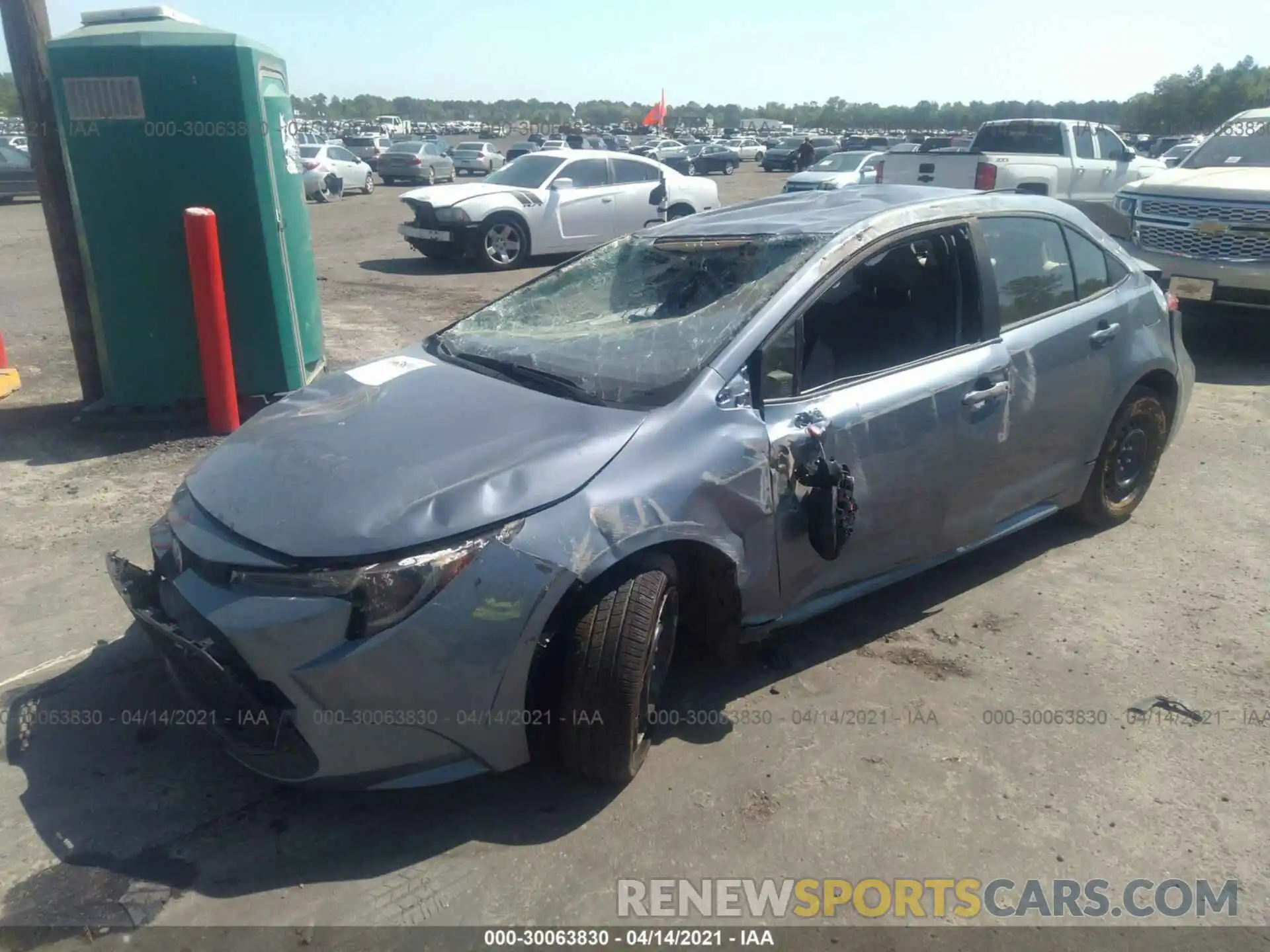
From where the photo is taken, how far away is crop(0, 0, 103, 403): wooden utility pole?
6.24 m

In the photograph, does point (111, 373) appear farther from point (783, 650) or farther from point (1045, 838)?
point (1045, 838)

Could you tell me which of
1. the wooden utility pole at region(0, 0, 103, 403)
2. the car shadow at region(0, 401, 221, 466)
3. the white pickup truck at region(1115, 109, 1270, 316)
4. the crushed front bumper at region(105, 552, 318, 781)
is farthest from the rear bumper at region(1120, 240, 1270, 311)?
the wooden utility pole at region(0, 0, 103, 403)

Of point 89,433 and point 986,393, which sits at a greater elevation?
point 986,393

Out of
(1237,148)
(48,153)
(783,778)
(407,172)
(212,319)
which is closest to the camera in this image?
(783,778)

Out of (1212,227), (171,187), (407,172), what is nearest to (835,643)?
(171,187)

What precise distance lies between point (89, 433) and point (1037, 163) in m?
12.2

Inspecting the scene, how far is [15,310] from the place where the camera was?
10344mm

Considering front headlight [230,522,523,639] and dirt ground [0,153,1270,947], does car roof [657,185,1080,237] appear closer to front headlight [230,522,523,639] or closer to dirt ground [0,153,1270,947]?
dirt ground [0,153,1270,947]

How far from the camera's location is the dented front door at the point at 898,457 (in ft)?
10.9

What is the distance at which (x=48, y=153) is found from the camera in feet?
20.9

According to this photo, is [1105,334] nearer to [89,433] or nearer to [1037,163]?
[89,433]

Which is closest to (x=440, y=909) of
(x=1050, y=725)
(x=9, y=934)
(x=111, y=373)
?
(x=9, y=934)

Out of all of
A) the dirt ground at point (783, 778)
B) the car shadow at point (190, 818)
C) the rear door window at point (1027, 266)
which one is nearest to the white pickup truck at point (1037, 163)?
the rear door window at point (1027, 266)

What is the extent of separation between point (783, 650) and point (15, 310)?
9.82m
